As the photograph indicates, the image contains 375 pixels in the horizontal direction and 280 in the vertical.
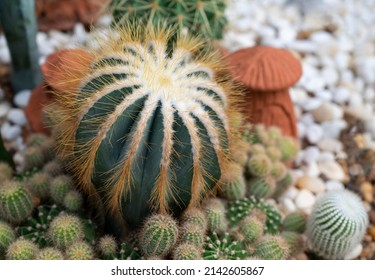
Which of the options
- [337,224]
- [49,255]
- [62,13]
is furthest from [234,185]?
[62,13]

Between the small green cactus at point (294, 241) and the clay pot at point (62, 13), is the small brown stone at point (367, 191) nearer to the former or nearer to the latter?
the small green cactus at point (294, 241)

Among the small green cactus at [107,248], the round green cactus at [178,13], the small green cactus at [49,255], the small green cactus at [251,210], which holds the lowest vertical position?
the small green cactus at [251,210]

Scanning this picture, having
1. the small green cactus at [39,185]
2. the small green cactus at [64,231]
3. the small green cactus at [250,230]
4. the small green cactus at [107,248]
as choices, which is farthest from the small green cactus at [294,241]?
the small green cactus at [39,185]

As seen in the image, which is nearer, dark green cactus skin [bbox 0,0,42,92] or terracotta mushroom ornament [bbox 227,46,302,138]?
terracotta mushroom ornament [bbox 227,46,302,138]

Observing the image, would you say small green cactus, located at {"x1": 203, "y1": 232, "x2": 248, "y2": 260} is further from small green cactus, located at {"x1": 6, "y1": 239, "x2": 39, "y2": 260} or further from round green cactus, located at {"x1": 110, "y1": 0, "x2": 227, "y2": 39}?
round green cactus, located at {"x1": 110, "y1": 0, "x2": 227, "y2": 39}

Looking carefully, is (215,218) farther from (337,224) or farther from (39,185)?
(39,185)

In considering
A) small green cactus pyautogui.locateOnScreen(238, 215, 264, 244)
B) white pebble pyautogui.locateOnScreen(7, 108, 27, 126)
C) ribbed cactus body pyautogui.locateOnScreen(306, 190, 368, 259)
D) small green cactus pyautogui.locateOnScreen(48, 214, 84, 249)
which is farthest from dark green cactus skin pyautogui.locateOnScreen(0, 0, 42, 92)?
ribbed cactus body pyautogui.locateOnScreen(306, 190, 368, 259)
